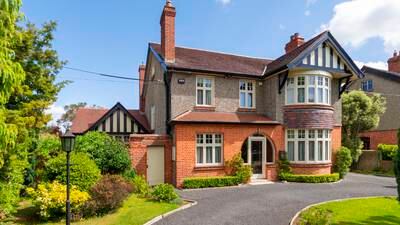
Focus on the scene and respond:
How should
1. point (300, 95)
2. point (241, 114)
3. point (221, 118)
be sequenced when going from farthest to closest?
1. point (241, 114)
2. point (300, 95)
3. point (221, 118)

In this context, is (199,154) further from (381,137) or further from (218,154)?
(381,137)

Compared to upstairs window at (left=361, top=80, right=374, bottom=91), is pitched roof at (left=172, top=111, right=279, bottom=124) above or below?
below

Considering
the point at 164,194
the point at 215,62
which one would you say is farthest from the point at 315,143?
the point at 164,194

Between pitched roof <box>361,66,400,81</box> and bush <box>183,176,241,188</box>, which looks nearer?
bush <box>183,176,241,188</box>

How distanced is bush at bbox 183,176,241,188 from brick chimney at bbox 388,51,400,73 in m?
25.7

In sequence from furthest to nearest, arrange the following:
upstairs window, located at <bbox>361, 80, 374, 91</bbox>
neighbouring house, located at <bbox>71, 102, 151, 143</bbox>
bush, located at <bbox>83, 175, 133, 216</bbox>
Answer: upstairs window, located at <bbox>361, 80, 374, 91</bbox> → neighbouring house, located at <bbox>71, 102, 151, 143</bbox> → bush, located at <bbox>83, 175, 133, 216</bbox>

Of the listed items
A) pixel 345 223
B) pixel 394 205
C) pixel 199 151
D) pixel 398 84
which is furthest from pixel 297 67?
pixel 398 84

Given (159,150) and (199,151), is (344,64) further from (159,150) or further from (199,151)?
(159,150)

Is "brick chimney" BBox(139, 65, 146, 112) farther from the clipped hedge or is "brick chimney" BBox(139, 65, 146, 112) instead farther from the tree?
the tree

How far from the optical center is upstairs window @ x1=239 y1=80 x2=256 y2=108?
18422mm

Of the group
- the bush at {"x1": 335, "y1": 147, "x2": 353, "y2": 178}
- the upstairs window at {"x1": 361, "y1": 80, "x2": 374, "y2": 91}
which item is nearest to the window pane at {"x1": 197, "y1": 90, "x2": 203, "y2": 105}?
the bush at {"x1": 335, "y1": 147, "x2": 353, "y2": 178}

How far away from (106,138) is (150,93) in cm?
762

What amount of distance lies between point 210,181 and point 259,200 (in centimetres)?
376

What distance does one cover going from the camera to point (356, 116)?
23.8 m
